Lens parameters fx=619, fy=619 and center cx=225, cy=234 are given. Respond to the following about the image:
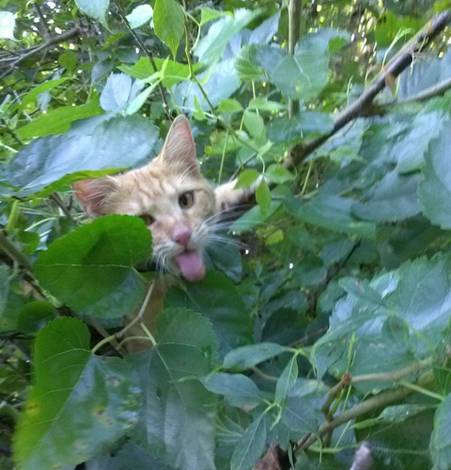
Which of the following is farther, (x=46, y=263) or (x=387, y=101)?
(x=387, y=101)

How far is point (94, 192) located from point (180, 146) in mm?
191

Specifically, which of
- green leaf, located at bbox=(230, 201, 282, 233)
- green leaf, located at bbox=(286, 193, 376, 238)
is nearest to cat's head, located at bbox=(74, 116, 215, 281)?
green leaf, located at bbox=(230, 201, 282, 233)

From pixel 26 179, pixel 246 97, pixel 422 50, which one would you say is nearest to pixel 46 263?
pixel 26 179

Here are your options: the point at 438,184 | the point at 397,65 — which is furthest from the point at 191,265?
the point at 438,184

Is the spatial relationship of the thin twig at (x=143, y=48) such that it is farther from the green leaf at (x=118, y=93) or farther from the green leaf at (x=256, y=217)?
the green leaf at (x=256, y=217)

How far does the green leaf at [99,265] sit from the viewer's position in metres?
0.55

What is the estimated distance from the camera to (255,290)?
88cm

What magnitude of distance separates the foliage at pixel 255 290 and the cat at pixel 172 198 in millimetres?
157

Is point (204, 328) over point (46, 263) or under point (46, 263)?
under

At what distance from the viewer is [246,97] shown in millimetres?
1025

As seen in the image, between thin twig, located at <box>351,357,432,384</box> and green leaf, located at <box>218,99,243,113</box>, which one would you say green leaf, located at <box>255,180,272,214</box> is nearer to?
green leaf, located at <box>218,99,243,113</box>

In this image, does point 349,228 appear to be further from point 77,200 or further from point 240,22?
point 77,200

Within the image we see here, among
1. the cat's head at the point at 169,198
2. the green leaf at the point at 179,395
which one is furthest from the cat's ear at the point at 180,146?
the green leaf at the point at 179,395

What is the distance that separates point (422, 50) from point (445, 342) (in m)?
0.39
